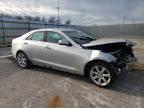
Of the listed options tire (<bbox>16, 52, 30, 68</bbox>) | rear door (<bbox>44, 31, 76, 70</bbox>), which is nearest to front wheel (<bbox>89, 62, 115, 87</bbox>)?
rear door (<bbox>44, 31, 76, 70</bbox>)

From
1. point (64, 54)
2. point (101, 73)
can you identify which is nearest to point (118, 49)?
point (101, 73)

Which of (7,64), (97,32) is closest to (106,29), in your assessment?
(97,32)

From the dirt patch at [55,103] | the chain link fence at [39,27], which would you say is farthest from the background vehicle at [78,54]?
the chain link fence at [39,27]

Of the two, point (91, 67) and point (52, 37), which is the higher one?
point (52, 37)

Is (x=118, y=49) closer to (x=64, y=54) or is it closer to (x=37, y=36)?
(x=64, y=54)

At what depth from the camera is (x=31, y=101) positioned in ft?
12.7

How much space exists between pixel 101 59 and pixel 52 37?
1925 mm

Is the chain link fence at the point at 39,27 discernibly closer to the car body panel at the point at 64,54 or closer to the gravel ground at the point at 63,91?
the car body panel at the point at 64,54

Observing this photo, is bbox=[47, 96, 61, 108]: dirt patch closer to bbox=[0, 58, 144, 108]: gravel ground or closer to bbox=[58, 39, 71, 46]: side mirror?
bbox=[0, 58, 144, 108]: gravel ground

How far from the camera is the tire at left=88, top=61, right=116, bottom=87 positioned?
455 centimetres

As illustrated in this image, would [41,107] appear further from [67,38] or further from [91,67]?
[67,38]

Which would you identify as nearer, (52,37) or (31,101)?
(31,101)

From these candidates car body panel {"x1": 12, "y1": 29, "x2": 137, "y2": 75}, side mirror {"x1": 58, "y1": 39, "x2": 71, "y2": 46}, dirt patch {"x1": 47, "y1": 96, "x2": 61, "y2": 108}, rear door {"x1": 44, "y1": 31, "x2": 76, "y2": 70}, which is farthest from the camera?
side mirror {"x1": 58, "y1": 39, "x2": 71, "y2": 46}

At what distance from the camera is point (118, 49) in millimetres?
5266
